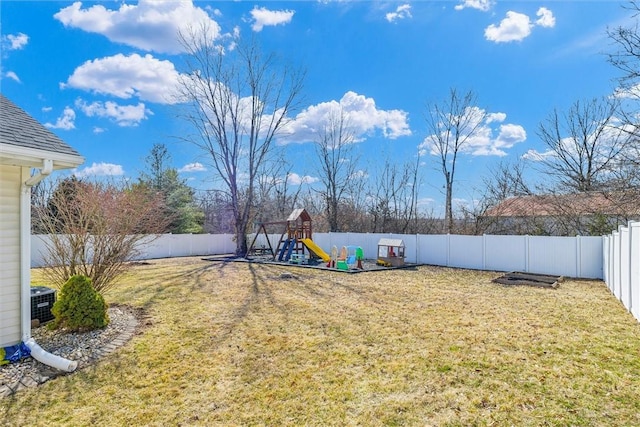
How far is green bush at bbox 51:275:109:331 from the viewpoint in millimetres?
5023

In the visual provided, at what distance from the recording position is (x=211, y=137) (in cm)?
2017

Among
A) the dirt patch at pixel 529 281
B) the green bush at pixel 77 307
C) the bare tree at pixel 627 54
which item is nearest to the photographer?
the green bush at pixel 77 307

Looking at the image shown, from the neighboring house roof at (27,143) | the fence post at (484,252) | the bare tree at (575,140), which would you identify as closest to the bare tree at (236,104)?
the fence post at (484,252)

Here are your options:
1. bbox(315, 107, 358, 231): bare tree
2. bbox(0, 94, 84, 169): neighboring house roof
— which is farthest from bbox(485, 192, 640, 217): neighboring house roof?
bbox(0, 94, 84, 169): neighboring house roof

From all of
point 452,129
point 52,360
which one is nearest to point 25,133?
point 52,360

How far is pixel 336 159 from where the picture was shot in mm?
23016

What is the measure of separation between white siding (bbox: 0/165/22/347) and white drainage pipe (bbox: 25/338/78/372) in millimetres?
359

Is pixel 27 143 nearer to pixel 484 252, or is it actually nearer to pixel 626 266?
pixel 626 266

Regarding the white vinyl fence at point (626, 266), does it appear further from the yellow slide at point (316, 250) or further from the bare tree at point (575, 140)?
the yellow slide at point (316, 250)

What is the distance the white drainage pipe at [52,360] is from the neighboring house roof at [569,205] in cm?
1331

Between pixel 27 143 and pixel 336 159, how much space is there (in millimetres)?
19650

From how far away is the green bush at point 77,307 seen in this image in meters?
5.02

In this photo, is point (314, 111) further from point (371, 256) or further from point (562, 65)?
point (562, 65)

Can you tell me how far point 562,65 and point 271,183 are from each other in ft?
61.2
